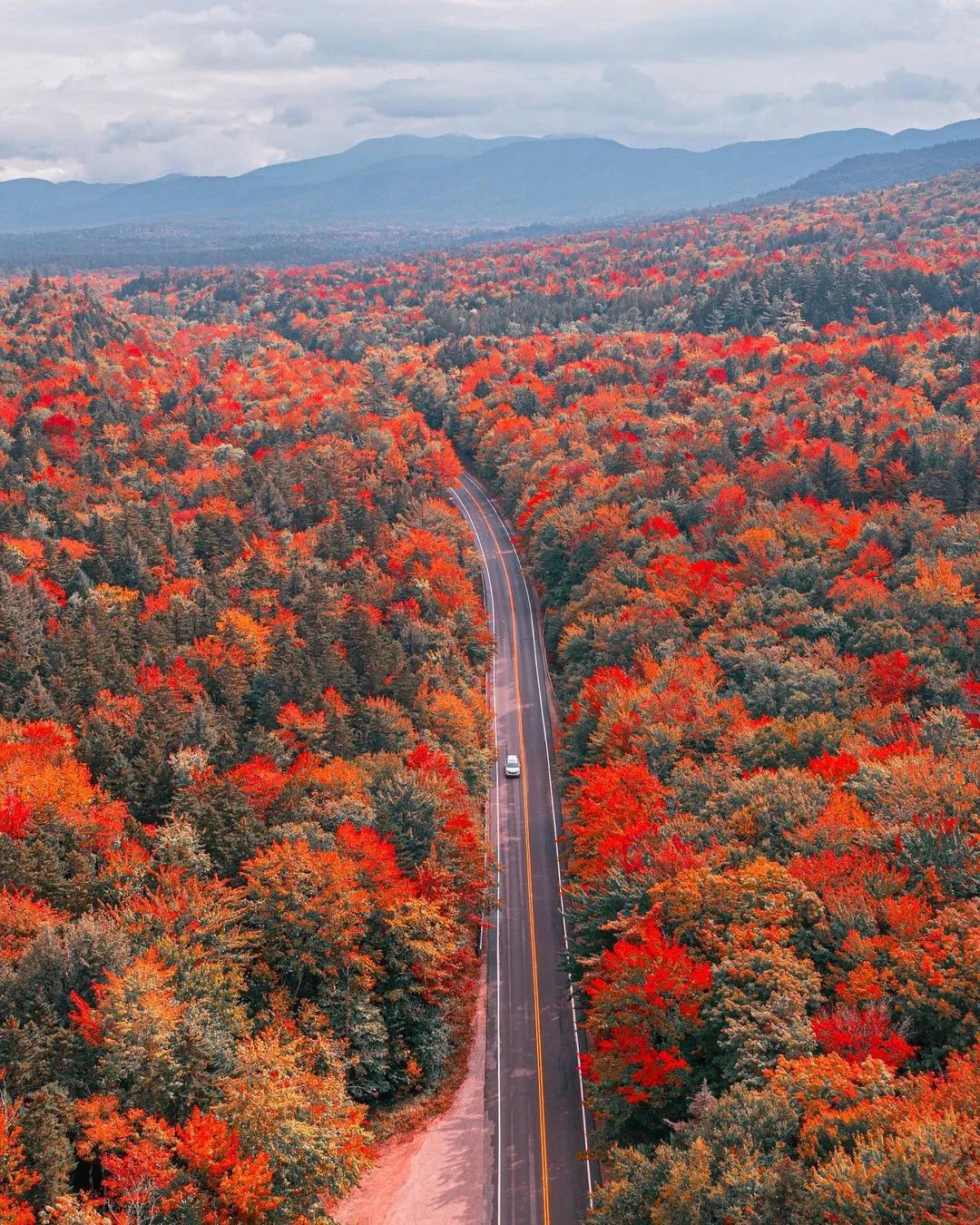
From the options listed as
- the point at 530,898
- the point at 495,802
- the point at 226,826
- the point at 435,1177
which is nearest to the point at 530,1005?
the point at 530,898

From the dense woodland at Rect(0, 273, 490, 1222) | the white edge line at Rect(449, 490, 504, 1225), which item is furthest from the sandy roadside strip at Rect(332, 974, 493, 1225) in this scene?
the dense woodland at Rect(0, 273, 490, 1222)

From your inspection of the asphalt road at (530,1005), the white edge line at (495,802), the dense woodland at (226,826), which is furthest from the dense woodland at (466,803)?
the white edge line at (495,802)

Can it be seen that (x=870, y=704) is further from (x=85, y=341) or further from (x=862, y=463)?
(x=85, y=341)

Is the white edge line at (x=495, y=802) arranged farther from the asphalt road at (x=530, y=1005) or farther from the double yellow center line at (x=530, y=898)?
the double yellow center line at (x=530, y=898)

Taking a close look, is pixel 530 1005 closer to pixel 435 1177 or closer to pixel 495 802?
pixel 435 1177

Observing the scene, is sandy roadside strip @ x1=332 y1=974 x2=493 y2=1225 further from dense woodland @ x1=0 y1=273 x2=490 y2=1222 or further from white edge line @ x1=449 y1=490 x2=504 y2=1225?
dense woodland @ x1=0 y1=273 x2=490 y2=1222

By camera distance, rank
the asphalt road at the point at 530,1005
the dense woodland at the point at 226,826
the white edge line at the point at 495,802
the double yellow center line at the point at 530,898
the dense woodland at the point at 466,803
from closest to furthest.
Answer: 1. the dense woodland at the point at 466,803
2. the dense woodland at the point at 226,826
3. the asphalt road at the point at 530,1005
4. the white edge line at the point at 495,802
5. the double yellow center line at the point at 530,898
